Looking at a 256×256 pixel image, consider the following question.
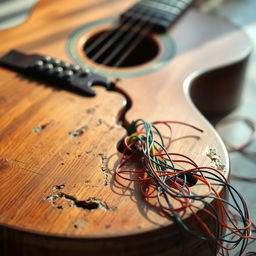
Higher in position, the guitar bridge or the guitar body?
the guitar bridge

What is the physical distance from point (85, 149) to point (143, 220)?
224 millimetres

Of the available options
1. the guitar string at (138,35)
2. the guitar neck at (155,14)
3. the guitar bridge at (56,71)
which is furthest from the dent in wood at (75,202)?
the guitar neck at (155,14)

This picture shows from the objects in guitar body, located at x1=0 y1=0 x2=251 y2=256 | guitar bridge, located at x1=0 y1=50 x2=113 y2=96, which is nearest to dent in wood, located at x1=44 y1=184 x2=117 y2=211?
guitar body, located at x1=0 y1=0 x2=251 y2=256

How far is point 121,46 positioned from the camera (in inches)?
52.2

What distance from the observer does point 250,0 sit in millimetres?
2037

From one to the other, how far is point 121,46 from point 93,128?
0.45 meters

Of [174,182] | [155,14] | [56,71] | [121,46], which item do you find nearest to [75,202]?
[174,182]

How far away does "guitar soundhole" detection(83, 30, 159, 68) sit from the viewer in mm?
1327

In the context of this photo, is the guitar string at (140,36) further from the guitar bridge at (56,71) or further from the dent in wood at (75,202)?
the dent in wood at (75,202)

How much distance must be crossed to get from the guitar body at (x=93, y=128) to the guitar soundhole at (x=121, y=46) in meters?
0.03

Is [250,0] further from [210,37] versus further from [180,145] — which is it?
[180,145]

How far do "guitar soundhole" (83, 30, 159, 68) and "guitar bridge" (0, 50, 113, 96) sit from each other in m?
0.19

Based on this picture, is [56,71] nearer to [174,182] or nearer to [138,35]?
[138,35]

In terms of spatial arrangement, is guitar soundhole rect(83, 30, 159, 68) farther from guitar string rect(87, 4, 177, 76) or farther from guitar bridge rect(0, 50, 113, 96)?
guitar bridge rect(0, 50, 113, 96)
